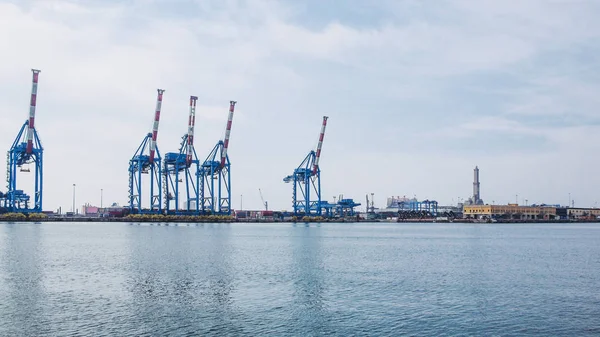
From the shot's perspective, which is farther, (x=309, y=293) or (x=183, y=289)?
(x=183, y=289)

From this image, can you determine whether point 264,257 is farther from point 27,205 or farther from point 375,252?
point 27,205

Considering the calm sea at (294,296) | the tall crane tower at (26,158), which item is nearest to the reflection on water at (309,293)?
the calm sea at (294,296)

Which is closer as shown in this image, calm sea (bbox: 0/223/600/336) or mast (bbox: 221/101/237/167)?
calm sea (bbox: 0/223/600/336)

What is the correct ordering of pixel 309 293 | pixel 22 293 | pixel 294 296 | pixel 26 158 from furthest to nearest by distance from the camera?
1. pixel 26 158
2. pixel 309 293
3. pixel 294 296
4. pixel 22 293

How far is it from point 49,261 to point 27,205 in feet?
271

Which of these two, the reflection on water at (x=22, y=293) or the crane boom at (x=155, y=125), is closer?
the reflection on water at (x=22, y=293)

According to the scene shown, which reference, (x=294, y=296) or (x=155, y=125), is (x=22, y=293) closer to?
(x=294, y=296)

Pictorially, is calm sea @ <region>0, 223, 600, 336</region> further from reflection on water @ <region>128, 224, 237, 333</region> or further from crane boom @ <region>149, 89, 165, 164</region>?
crane boom @ <region>149, 89, 165, 164</region>

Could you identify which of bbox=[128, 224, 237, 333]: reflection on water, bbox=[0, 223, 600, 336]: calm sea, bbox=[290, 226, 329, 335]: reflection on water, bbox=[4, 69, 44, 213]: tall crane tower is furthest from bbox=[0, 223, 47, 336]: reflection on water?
bbox=[4, 69, 44, 213]: tall crane tower

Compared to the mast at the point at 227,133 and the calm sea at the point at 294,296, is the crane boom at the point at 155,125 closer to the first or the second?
the mast at the point at 227,133

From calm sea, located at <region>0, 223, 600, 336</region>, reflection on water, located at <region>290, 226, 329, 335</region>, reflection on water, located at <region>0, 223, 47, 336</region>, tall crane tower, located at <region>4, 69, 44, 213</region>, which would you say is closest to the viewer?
reflection on water, located at <region>0, 223, 47, 336</region>

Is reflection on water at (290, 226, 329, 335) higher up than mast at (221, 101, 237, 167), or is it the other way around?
mast at (221, 101, 237, 167)

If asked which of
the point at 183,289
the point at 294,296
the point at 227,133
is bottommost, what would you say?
the point at 294,296

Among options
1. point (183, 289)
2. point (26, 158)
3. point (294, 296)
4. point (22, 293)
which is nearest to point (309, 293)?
point (294, 296)
